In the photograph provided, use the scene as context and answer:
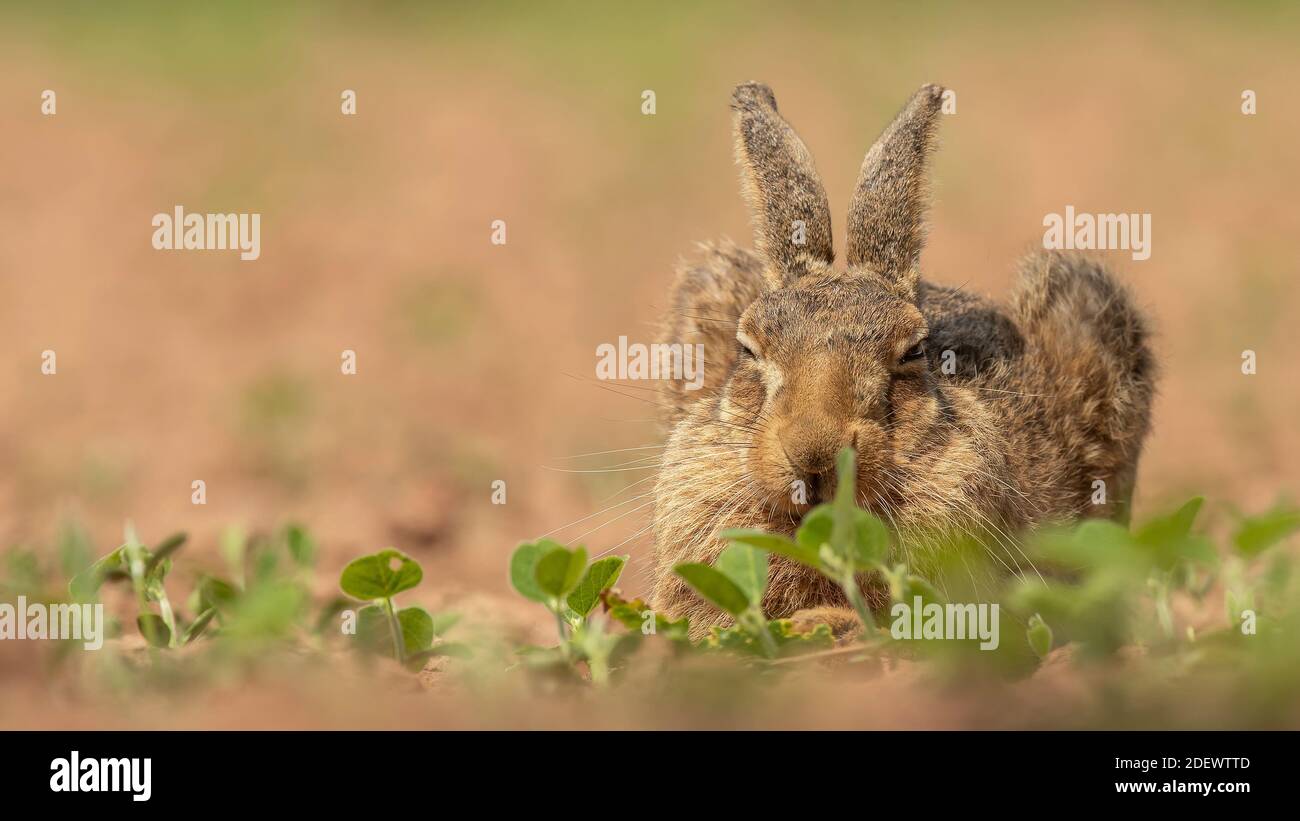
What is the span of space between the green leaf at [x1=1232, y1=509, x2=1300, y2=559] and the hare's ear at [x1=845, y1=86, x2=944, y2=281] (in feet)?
7.44

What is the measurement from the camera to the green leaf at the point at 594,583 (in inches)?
176

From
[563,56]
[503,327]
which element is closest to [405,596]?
[503,327]

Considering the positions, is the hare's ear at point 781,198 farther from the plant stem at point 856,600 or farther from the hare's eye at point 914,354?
the plant stem at point 856,600

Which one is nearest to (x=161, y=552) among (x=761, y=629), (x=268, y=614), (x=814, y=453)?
(x=268, y=614)

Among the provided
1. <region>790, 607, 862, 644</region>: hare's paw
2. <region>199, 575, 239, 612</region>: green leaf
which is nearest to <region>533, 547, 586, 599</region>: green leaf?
<region>790, 607, 862, 644</region>: hare's paw

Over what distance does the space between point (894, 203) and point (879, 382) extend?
1.02 m

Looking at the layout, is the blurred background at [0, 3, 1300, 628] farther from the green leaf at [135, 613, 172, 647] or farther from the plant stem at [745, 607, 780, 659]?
the green leaf at [135, 613, 172, 647]

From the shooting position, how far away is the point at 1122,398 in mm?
6965

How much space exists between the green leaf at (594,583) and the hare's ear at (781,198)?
1.78m

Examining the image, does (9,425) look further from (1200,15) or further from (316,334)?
(1200,15)

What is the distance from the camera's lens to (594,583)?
14.8ft

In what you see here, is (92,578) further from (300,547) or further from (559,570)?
(559,570)

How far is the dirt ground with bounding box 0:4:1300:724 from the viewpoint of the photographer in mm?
8711

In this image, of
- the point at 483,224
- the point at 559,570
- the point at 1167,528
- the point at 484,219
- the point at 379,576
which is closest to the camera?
the point at 1167,528
